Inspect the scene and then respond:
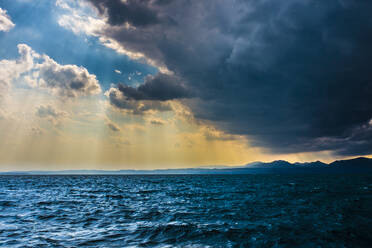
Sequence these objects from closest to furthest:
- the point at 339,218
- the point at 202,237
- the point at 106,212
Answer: the point at 202,237 < the point at 339,218 < the point at 106,212

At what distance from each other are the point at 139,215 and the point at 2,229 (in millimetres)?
10619

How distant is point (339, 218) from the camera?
72.7ft

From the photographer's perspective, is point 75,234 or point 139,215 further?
point 139,215

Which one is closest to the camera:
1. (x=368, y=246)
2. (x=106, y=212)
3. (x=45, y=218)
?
(x=368, y=246)

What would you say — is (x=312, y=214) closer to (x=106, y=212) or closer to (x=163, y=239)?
(x=163, y=239)

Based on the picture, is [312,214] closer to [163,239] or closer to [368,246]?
[368,246]

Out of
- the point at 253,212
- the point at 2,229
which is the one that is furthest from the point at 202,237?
the point at 2,229

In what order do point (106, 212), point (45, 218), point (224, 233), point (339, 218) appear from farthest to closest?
point (106, 212) → point (339, 218) → point (45, 218) → point (224, 233)

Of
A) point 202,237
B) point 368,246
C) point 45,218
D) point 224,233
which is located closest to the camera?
point 368,246

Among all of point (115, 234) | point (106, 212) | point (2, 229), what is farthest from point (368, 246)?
point (2, 229)

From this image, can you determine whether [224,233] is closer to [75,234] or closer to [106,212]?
[75,234]

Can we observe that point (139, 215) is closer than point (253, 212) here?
Yes

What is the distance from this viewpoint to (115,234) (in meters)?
15.4

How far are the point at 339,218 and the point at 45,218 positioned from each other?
27651 millimetres
